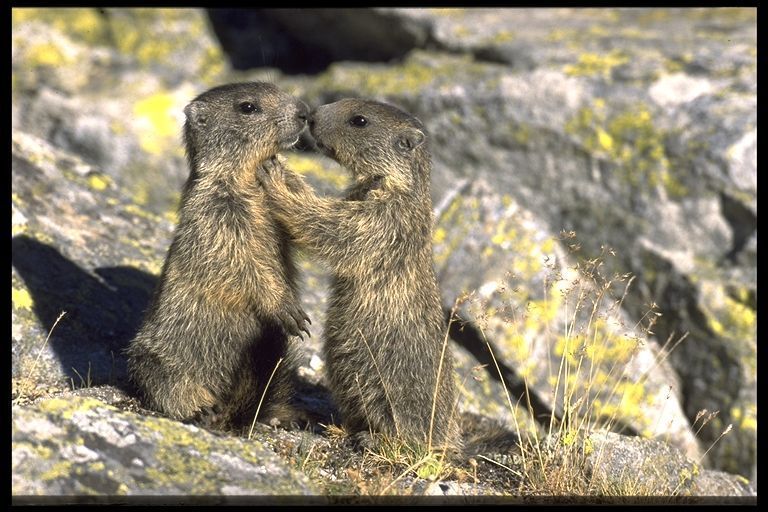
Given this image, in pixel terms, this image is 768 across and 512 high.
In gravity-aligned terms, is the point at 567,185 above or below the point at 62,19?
below

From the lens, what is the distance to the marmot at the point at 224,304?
23.6ft

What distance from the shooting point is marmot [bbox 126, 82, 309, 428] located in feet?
23.6

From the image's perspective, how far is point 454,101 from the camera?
12094mm

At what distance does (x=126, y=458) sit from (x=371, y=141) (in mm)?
3430

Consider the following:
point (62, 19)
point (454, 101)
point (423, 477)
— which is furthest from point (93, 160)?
point (423, 477)

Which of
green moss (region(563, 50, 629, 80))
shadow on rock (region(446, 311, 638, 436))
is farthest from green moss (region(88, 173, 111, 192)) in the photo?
green moss (region(563, 50, 629, 80))

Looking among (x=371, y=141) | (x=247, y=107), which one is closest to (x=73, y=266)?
(x=247, y=107)

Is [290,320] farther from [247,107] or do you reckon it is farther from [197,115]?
[197,115]

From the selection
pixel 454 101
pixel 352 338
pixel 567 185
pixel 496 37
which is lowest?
pixel 352 338

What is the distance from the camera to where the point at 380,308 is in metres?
7.36

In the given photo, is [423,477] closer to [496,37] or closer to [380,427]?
[380,427]

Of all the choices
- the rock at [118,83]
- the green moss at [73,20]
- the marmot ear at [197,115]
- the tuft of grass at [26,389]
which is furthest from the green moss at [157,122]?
the tuft of grass at [26,389]

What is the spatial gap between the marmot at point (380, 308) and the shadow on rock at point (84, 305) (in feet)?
6.73
